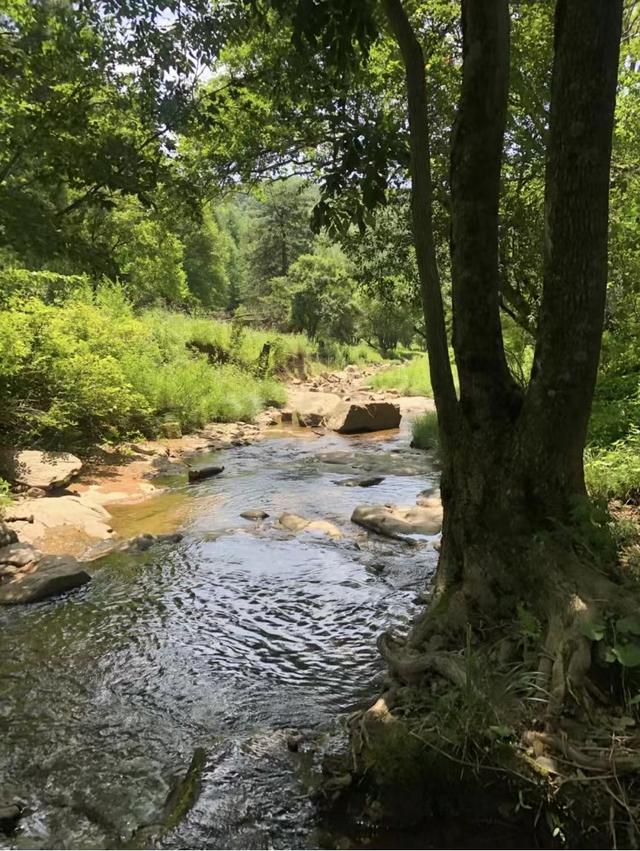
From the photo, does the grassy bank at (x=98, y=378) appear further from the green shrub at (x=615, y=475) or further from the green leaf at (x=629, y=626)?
the green leaf at (x=629, y=626)

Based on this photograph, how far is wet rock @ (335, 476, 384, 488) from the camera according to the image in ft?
38.0

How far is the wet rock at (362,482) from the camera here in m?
11.6

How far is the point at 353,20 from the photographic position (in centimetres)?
368

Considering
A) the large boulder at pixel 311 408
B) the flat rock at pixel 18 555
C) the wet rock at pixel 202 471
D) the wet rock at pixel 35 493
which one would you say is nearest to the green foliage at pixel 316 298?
the large boulder at pixel 311 408

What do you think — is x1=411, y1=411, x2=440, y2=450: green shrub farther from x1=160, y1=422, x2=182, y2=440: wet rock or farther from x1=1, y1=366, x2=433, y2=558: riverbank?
x1=160, y1=422, x2=182, y2=440: wet rock

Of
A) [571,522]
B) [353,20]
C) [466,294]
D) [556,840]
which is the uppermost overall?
[353,20]

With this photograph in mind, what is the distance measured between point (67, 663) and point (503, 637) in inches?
137

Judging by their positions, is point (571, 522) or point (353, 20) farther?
point (571, 522)

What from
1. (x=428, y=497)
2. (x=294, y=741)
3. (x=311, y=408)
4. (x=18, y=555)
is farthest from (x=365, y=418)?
(x=294, y=741)

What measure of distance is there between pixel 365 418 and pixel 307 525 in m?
10.0

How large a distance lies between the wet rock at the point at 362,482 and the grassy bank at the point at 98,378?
15.4 ft

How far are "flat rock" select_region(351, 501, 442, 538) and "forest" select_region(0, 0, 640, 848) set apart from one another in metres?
0.06

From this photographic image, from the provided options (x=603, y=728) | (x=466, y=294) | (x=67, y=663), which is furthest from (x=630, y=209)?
(x=67, y=663)

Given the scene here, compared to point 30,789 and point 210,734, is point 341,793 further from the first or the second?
point 30,789
